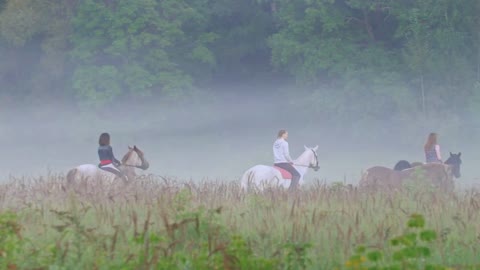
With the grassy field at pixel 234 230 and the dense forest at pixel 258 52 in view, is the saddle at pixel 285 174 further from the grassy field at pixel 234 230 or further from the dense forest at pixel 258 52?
the dense forest at pixel 258 52

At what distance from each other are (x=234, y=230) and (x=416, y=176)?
16.7 ft

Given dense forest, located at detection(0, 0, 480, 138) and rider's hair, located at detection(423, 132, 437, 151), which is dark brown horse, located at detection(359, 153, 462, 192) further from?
dense forest, located at detection(0, 0, 480, 138)

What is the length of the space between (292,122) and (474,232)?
5706 cm

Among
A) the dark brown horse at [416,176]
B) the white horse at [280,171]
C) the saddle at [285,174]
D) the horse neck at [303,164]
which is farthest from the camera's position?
the horse neck at [303,164]

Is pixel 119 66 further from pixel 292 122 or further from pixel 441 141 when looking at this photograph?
pixel 441 141

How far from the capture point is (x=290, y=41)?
61.8m

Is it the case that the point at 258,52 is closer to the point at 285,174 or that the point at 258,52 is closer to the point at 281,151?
the point at 281,151

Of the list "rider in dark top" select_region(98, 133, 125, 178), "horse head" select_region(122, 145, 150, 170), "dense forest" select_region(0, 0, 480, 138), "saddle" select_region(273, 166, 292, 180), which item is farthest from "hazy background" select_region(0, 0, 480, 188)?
"rider in dark top" select_region(98, 133, 125, 178)

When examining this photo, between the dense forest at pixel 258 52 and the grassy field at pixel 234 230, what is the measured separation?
1746 inches

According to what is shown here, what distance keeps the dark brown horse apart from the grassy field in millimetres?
965

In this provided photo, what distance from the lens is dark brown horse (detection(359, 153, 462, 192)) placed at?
52.0ft

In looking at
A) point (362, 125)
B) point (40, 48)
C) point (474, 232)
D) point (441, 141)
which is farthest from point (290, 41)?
point (474, 232)

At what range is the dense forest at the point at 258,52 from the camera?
193 ft

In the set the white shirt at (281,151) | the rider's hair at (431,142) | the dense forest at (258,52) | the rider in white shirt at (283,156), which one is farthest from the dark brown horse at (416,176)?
the dense forest at (258,52)
